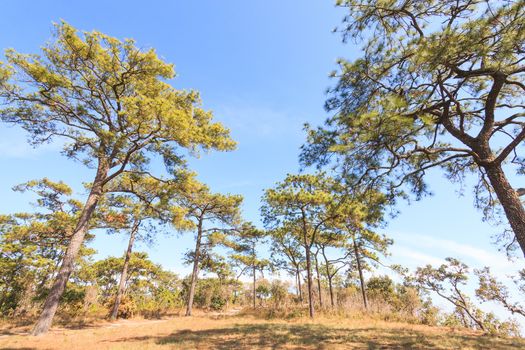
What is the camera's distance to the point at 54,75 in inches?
306

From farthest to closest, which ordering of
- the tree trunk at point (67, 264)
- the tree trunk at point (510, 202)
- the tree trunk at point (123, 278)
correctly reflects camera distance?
the tree trunk at point (123, 278) → the tree trunk at point (67, 264) → the tree trunk at point (510, 202)

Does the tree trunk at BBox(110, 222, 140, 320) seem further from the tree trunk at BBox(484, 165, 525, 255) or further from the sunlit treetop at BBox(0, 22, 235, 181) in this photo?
the tree trunk at BBox(484, 165, 525, 255)

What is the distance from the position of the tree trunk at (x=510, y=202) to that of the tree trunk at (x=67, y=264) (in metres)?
11.1

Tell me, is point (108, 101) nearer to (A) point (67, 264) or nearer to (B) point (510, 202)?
(A) point (67, 264)

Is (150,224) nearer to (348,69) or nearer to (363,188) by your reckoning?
(363,188)

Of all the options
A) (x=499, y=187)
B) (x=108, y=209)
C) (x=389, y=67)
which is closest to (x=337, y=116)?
(x=389, y=67)

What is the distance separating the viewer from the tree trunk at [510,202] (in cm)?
419

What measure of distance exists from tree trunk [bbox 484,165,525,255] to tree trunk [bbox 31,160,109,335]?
36.6 ft

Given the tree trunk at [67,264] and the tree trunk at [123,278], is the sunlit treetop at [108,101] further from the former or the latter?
the tree trunk at [123,278]

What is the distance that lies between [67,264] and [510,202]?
37.3ft

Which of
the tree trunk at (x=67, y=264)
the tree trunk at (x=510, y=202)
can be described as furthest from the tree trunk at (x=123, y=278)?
the tree trunk at (x=510, y=202)

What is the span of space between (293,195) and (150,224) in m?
7.20

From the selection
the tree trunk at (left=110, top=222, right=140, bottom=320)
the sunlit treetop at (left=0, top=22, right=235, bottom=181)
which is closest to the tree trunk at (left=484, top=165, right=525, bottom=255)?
the sunlit treetop at (left=0, top=22, right=235, bottom=181)

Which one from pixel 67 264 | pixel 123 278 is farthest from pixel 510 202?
pixel 123 278
